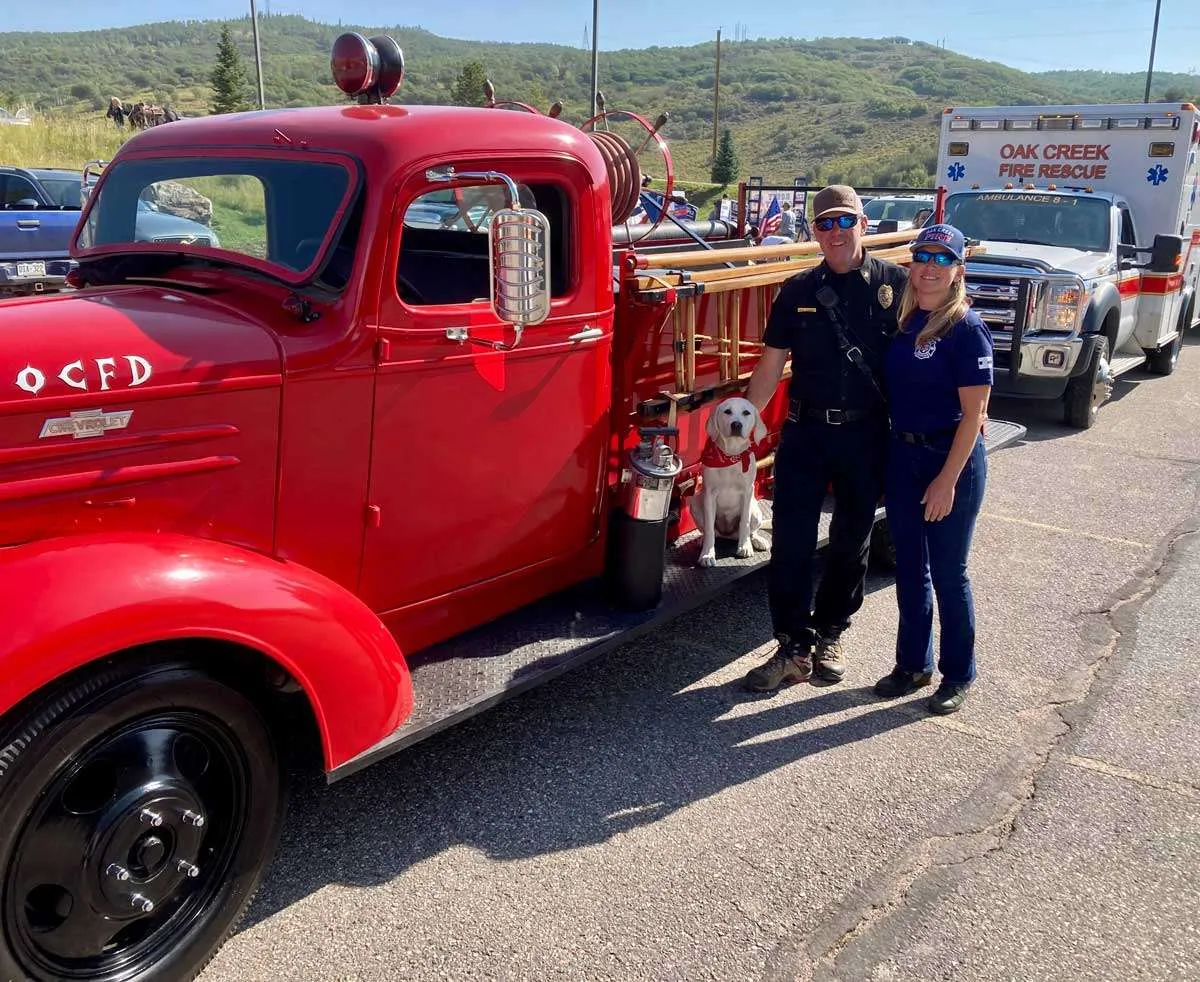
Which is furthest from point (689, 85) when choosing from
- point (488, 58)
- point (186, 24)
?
point (186, 24)

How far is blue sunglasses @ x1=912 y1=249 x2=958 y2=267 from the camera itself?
3.48m

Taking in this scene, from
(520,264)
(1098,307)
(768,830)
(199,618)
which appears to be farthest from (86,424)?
(1098,307)

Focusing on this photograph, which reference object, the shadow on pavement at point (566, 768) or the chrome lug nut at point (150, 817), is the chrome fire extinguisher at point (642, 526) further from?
the chrome lug nut at point (150, 817)

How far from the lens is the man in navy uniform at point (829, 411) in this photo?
12.2ft

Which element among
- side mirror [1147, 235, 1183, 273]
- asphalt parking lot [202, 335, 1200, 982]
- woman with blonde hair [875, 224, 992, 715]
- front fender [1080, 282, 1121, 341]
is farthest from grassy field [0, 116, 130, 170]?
woman with blonde hair [875, 224, 992, 715]

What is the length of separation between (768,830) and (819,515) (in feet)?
4.12

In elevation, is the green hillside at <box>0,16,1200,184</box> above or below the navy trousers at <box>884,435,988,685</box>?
above

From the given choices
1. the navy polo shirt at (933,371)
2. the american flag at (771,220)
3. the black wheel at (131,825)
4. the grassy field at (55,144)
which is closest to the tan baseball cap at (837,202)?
the navy polo shirt at (933,371)

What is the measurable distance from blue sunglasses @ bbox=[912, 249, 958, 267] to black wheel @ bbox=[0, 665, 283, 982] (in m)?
2.54

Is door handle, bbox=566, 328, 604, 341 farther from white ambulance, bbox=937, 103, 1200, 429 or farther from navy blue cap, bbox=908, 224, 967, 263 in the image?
white ambulance, bbox=937, 103, 1200, 429

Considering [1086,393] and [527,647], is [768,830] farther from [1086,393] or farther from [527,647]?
[1086,393]

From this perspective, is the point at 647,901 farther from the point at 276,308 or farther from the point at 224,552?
the point at 276,308

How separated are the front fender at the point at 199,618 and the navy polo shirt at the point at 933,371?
1.95 meters

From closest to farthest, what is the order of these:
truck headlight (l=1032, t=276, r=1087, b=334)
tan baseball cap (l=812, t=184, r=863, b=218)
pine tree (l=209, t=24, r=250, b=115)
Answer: tan baseball cap (l=812, t=184, r=863, b=218) < truck headlight (l=1032, t=276, r=1087, b=334) < pine tree (l=209, t=24, r=250, b=115)
